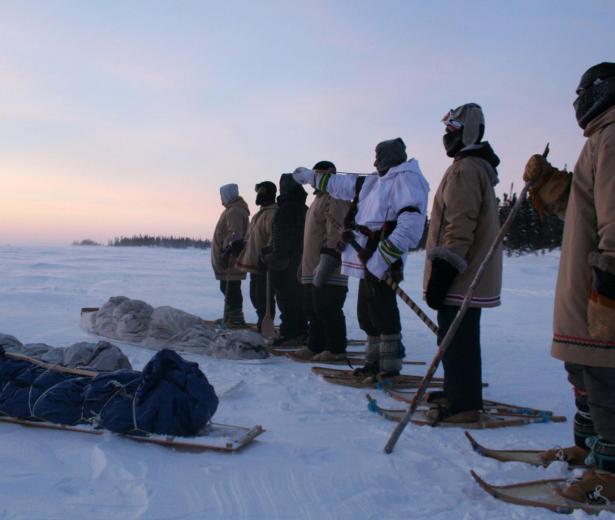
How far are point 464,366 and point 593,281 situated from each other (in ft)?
5.21

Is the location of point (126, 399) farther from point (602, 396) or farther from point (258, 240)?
point (258, 240)

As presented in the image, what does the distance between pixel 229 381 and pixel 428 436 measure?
6.52 ft

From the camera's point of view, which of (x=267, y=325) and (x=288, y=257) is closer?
(x=288, y=257)

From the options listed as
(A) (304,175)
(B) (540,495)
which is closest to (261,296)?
(A) (304,175)

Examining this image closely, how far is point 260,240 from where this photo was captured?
26.4ft

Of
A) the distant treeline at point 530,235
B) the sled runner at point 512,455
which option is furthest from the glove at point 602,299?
the distant treeline at point 530,235

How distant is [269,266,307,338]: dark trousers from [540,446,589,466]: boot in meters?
4.51

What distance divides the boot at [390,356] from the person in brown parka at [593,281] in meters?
2.17

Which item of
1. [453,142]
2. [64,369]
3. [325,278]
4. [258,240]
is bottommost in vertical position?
[64,369]

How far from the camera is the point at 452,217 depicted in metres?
3.75

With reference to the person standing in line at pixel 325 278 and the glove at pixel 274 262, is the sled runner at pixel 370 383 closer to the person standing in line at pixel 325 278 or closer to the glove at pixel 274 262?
the person standing in line at pixel 325 278

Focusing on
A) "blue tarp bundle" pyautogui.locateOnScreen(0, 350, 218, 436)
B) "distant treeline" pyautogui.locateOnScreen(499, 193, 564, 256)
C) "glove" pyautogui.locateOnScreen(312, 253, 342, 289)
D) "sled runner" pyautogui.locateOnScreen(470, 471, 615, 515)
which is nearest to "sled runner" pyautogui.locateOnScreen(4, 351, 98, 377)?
"blue tarp bundle" pyautogui.locateOnScreen(0, 350, 218, 436)

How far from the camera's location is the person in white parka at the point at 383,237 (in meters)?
4.32

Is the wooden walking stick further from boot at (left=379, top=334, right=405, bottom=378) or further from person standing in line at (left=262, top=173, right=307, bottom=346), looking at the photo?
boot at (left=379, top=334, right=405, bottom=378)
